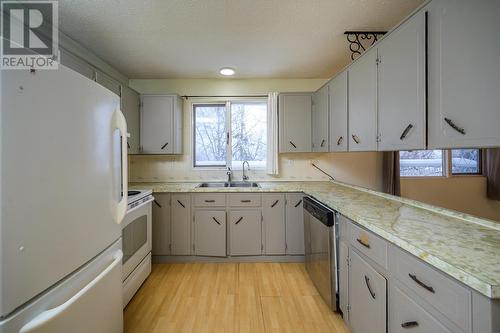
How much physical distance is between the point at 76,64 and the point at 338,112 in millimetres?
2460

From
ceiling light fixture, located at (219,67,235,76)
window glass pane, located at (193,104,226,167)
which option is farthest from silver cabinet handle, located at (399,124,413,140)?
window glass pane, located at (193,104,226,167)

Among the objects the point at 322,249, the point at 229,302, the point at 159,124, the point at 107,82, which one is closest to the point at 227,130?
the point at 159,124

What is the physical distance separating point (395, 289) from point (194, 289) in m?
1.72

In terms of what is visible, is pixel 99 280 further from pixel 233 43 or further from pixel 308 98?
pixel 308 98

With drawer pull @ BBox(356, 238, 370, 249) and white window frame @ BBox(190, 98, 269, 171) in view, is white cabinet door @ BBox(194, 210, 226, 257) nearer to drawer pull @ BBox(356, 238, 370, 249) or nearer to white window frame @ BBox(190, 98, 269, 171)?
white window frame @ BBox(190, 98, 269, 171)

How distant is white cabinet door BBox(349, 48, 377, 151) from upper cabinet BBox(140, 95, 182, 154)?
7.21 feet

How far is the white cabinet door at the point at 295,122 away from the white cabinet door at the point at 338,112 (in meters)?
0.55

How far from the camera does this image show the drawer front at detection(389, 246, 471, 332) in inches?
28.6

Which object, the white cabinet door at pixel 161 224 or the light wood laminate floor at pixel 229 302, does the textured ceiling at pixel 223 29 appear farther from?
the light wood laminate floor at pixel 229 302

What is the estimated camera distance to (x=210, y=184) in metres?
3.12

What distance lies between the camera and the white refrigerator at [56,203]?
72 centimetres

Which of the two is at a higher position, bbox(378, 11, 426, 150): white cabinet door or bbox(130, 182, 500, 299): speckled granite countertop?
bbox(378, 11, 426, 150): white cabinet door

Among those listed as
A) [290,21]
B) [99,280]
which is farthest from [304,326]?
[290,21]

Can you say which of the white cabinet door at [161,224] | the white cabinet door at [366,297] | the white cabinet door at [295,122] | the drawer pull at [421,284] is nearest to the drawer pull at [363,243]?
the white cabinet door at [366,297]
